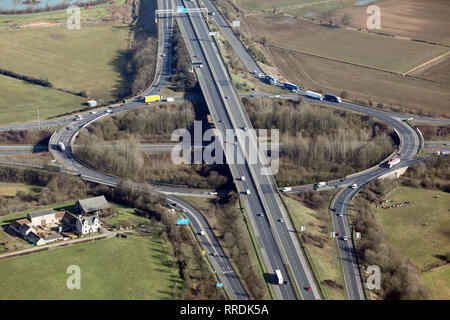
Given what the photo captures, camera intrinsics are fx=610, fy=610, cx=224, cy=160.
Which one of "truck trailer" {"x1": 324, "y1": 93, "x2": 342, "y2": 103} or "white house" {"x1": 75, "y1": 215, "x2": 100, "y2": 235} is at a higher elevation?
"truck trailer" {"x1": 324, "y1": 93, "x2": 342, "y2": 103}

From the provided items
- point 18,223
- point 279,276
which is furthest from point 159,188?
point 279,276

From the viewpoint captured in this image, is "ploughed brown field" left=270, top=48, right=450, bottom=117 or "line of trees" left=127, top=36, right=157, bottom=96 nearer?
"ploughed brown field" left=270, top=48, right=450, bottom=117

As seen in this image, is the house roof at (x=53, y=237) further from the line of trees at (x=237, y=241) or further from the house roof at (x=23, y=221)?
the line of trees at (x=237, y=241)

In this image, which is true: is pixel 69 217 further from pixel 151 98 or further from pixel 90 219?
pixel 151 98

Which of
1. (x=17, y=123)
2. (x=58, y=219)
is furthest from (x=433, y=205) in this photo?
(x=17, y=123)

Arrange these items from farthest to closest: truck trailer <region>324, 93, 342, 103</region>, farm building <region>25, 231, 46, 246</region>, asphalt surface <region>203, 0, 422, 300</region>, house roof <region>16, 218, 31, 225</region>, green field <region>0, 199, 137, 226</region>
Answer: truck trailer <region>324, 93, 342, 103</region> < green field <region>0, 199, 137, 226</region> < house roof <region>16, 218, 31, 225</region> < farm building <region>25, 231, 46, 246</region> < asphalt surface <region>203, 0, 422, 300</region>

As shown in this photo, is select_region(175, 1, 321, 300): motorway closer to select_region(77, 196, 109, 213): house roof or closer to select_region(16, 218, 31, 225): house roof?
select_region(77, 196, 109, 213): house roof

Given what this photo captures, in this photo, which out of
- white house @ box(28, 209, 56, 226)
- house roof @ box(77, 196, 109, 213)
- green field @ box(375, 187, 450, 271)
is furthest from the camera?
house roof @ box(77, 196, 109, 213)

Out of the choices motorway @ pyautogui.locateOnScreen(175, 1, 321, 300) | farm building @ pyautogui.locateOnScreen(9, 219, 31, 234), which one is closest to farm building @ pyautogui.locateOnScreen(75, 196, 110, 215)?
farm building @ pyautogui.locateOnScreen(9, 219, 31, 234)
